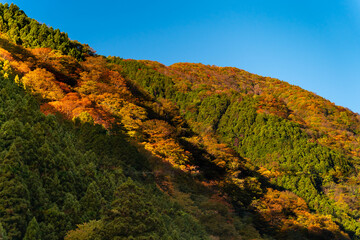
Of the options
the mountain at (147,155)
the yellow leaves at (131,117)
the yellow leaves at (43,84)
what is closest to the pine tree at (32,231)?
the mountain at (147,155)

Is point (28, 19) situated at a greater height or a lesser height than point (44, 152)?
greater

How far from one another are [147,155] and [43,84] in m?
11.5

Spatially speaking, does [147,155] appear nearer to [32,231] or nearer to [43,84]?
[43,84]

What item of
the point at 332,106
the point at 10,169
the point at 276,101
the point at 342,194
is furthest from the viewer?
the point at 332,106

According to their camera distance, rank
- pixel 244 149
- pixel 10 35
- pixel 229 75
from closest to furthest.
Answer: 1. pixel 10 35
2. pixel 244 149
3. pixel 229 75

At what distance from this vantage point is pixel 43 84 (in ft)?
104

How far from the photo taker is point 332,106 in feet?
374

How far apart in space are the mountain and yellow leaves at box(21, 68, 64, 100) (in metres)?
0.11

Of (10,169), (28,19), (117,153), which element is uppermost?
(28,19)

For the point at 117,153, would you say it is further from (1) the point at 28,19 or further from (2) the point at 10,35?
(1) the point at 28,19

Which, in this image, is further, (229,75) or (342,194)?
(229,75)

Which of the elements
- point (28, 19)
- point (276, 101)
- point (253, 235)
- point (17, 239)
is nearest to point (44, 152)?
point (17, 239)

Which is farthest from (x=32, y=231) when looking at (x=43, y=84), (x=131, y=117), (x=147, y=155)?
(x=131, y=117)

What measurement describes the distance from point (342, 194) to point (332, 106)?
5378 cm
